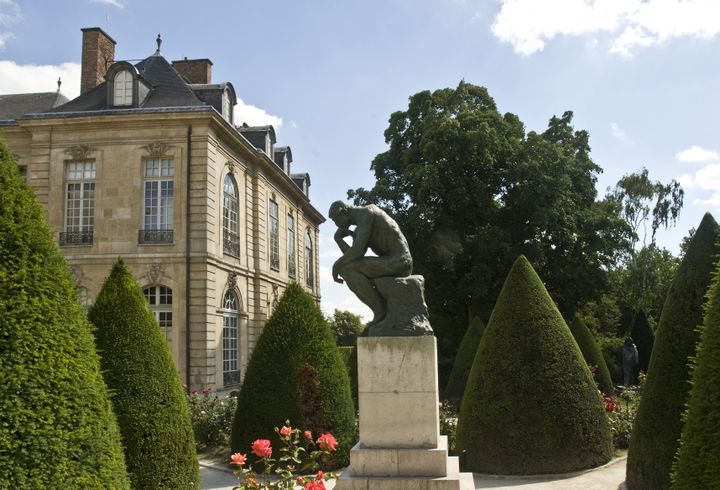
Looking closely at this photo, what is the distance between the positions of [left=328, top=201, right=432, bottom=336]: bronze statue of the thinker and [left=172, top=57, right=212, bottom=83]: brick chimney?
876 inches

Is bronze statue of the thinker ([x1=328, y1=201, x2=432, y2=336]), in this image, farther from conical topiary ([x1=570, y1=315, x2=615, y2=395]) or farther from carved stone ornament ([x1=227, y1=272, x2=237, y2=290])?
carved stone ornament ([x1=227, y1=272, x2=237, y2=290])

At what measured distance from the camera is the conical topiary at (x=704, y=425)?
3957 millimetres

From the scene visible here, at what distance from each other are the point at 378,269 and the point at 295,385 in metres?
3.44

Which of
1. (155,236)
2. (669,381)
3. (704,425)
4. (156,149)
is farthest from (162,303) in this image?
(704,425)

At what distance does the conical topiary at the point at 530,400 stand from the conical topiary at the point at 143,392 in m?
4.22

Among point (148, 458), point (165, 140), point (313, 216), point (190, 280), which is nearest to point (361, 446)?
point (148, 458)

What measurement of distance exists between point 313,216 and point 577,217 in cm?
1812

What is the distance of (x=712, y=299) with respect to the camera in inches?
176

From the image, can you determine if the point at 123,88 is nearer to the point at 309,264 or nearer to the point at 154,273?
the point at 154,273

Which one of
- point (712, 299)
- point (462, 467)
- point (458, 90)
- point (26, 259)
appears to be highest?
point (458, 90)

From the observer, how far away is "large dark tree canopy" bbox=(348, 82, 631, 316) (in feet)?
83.7

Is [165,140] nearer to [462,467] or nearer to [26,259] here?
[462,467]

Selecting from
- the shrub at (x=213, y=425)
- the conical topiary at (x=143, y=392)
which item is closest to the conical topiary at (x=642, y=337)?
the shrub at (x=213, y=425)

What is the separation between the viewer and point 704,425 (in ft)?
13.3
